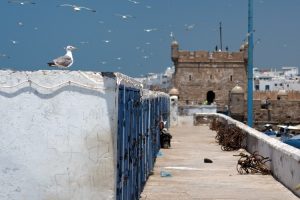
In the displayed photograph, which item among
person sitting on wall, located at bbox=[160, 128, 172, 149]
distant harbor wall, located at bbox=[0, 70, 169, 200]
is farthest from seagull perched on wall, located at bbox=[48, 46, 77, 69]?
person sitting on wall, located at bbox=[160, 128, 172, 149]

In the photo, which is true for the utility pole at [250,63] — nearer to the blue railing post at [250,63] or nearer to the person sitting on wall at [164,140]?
the blue railing post at [250,63]

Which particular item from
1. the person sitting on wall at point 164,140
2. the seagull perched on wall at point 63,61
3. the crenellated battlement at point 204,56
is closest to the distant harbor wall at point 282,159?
the person sitting on wall at point 164,140

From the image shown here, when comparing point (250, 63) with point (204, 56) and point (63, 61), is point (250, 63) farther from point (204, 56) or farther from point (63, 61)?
point (204, 56)

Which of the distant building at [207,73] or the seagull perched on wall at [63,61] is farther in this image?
the distant building at [207,73]

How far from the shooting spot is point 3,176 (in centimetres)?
686

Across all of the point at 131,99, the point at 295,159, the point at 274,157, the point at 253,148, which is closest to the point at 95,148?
the point at 131,99

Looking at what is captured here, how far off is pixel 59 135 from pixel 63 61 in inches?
53.6

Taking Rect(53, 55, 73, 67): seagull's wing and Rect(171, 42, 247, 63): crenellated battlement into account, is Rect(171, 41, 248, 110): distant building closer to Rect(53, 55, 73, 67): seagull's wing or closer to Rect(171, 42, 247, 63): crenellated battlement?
Rect(171, 42, 247, 63): crenellated battlement

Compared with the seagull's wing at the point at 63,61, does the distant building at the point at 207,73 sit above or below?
above

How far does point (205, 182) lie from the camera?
1255 cm

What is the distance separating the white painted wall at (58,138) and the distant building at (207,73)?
5991cm

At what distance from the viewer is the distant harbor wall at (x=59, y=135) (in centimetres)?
680

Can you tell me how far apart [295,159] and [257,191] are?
44.0 inches

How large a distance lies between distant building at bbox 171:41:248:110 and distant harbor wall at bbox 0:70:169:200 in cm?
5989
